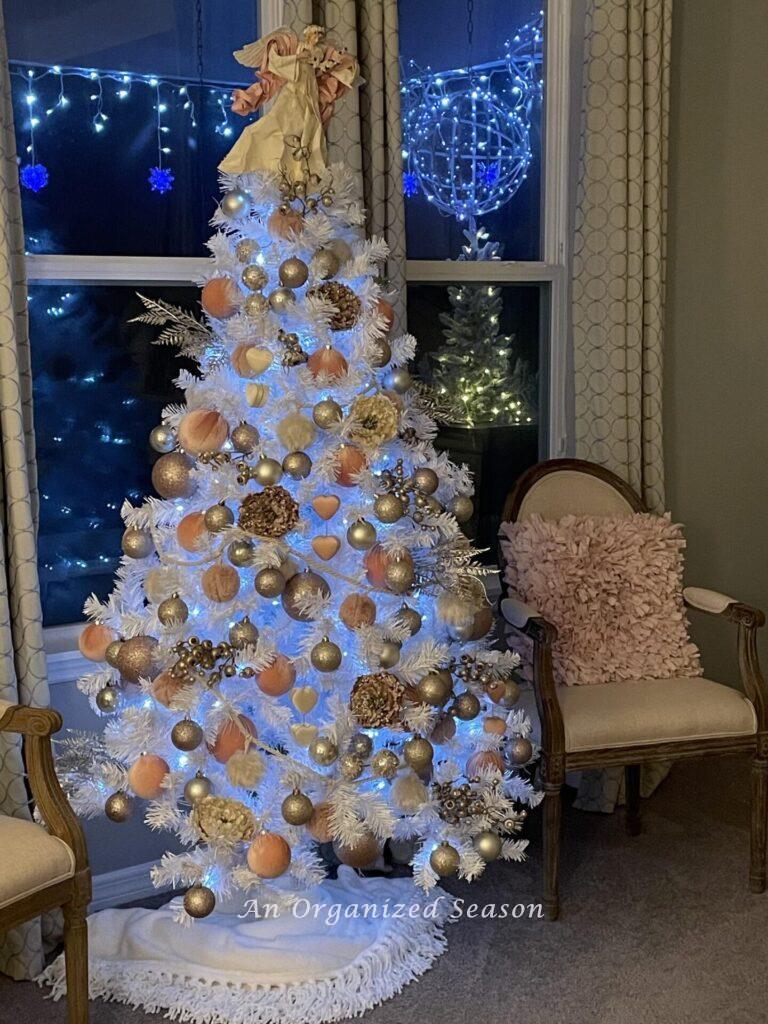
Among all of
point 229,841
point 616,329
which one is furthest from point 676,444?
point 229,841

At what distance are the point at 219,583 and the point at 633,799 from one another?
5.31 feet

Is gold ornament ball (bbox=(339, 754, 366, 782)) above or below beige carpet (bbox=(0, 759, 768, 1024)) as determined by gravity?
above

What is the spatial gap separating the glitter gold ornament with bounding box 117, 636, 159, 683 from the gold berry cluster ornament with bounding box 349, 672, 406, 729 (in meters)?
0.42

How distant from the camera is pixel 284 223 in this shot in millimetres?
2355

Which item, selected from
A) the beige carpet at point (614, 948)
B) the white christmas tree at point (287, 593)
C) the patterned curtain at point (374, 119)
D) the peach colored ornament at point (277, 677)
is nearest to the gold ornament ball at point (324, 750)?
the white christmas tree at point (287, 593)

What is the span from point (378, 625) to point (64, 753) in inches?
33.1

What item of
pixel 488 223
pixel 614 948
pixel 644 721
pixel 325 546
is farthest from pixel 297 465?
pixel 488 223

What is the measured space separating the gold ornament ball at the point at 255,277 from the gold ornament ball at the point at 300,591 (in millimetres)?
604

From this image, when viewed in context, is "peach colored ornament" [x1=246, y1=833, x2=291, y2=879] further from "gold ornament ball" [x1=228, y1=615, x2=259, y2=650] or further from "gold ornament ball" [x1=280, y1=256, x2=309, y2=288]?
"gold ornament ball" [x1=280, y1=256, x2=309, y2=288]

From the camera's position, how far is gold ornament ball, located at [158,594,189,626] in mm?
2295

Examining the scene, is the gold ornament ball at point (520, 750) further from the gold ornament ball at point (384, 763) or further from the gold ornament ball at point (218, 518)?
the gold ornament ball at point (218, 518)

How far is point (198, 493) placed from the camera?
7.82 ft

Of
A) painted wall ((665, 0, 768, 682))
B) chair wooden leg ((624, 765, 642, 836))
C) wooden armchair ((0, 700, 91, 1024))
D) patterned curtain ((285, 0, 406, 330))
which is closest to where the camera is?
wooden armchair ((0, 700, 91, 1024))

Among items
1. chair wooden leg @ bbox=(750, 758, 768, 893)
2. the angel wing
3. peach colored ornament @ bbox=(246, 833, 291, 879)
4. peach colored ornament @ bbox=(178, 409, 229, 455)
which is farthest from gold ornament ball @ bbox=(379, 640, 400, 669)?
the angel wing
